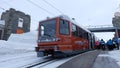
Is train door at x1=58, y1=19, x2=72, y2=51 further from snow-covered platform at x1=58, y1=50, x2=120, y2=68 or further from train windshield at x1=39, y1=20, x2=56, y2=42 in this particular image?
snow-covered platform at x1=58, y1=50, x2=120, y2=68

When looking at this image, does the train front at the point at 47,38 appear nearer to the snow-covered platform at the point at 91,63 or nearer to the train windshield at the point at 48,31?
the train windshield at the point at 48,31

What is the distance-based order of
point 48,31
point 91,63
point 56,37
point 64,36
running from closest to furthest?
point 91,63, point 56,37, point 64,36, point 48,31

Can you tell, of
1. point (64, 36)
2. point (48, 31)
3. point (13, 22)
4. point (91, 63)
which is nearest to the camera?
point (91, 63)

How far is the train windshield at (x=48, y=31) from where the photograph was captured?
13664 mm

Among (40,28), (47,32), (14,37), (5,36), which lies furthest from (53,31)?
(5,36)

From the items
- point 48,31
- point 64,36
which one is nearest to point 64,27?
point 64,36

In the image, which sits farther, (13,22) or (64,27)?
(13,22)

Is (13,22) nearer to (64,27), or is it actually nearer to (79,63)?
(64,27)

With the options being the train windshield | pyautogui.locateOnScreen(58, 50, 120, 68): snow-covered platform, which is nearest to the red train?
the train windshield

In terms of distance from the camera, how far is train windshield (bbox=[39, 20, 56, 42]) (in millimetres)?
13664

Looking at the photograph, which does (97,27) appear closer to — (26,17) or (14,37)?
(26,17)

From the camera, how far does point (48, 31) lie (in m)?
14.0

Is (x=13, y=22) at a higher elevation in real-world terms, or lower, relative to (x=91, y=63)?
higher

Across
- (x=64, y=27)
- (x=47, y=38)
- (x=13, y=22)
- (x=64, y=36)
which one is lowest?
(x=47, y=38)
